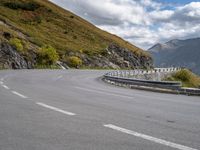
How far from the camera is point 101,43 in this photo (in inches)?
4053

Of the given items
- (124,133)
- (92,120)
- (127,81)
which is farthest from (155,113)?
(127,81)

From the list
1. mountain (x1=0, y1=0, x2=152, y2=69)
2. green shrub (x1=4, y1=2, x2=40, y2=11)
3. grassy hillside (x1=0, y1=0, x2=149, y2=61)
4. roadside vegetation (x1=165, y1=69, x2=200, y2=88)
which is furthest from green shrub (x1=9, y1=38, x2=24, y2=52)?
green shrub (x1=4, y1=2, x2=40, y2=11)

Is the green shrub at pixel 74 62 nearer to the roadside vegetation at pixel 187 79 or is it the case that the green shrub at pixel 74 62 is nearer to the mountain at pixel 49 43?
the mountain at pixel 49 43

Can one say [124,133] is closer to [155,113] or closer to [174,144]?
[174,144]

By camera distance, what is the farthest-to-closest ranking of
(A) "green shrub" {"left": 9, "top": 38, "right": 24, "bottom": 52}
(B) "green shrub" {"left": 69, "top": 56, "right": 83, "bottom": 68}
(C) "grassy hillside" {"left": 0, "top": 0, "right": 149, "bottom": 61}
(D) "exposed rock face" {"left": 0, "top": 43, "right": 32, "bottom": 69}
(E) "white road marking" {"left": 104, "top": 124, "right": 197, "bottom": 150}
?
(C) "grassy hillside" {"left": 0, "top": 0, "right": 149, "bottom": 61}, (B) "green shrub" {"left": 69, "top": 56, "right": 83, "bottom": 68}, (A) "green shrub" {"left": 9, "top": 38, "right": 24, "bottom": 52}, (D) "exposed rock face" {"left": 0, "top": 43, "right": 32, "bottom": 69}, (E) "white road marking" {"left": 104, "top": 124, "right": 197, "bottom": 150}

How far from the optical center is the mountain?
59119 millimetres

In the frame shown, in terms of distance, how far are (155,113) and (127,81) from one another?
13.7 metres

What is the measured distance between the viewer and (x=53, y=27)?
102000 millimetres

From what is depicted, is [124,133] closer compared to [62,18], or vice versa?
[124,133]

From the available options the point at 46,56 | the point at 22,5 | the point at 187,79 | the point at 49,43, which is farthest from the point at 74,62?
the point at 22,5

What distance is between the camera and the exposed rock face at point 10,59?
53531mm

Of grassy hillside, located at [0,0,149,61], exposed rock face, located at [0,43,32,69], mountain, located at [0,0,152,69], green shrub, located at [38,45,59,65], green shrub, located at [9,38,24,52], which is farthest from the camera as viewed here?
grassy hillside, located at [0,0,149,61]

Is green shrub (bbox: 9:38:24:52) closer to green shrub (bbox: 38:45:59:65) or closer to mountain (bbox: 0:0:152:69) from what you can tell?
mountain (bbox: 0:0:152:69)

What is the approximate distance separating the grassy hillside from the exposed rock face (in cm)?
1984
